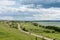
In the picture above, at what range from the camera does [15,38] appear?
5347 centimetres

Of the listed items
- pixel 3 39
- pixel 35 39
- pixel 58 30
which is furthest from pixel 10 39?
pixel 58 30

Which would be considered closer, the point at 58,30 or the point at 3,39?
the point at 3,39

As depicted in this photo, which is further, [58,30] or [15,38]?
[58,30]

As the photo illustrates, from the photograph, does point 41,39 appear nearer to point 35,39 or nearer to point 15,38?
point 35,39

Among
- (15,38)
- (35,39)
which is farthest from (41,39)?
(15,38)

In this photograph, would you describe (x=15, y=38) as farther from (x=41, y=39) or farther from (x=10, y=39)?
(x=41, y=39)

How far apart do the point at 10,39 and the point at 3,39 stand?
1.60m

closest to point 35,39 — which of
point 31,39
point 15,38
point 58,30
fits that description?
point 31,39

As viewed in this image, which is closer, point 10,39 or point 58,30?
point 10,39

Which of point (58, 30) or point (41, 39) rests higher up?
point (41, 39)

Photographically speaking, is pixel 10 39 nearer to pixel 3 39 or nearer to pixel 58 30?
pixel 3 39

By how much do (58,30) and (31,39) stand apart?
106 feet

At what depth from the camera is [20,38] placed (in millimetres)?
53438

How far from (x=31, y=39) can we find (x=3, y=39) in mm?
6322
